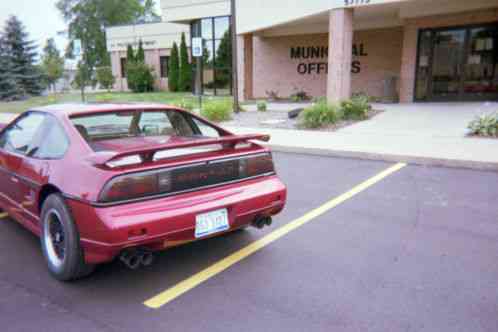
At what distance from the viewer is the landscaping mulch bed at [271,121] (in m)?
12.3

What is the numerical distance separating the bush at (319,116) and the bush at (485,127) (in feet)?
11.5

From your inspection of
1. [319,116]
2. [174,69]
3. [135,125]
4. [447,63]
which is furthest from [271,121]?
[174,69]

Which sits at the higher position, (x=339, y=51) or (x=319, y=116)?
(x=339, y=51)

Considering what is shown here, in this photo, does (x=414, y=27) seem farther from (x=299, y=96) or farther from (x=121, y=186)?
(x=121, y=186)

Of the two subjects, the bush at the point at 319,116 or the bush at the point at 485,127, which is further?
the bush at the point at 319,116

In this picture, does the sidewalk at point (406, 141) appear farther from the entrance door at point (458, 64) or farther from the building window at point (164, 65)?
the building window at point (164, 65)

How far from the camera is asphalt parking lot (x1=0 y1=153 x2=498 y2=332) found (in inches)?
117

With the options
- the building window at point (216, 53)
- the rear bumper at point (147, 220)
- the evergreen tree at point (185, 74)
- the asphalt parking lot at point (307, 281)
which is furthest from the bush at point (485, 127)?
the evergreen tree at point (185, 74)

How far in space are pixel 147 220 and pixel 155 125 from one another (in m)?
1.83

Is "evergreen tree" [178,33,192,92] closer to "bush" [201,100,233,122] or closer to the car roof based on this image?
"bush" [201,100,233,122]

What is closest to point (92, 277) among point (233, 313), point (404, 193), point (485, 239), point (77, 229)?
point (77, 229)

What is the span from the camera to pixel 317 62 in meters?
21.1

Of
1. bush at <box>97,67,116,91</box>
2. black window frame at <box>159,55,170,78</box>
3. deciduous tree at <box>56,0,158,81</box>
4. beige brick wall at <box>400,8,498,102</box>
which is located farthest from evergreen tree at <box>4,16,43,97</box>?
beige brick wall at <box>400,8,498,102</box>

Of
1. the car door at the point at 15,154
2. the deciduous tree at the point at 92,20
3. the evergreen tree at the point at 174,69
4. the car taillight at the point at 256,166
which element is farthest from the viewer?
the deciduous tree at the point at 92,20
